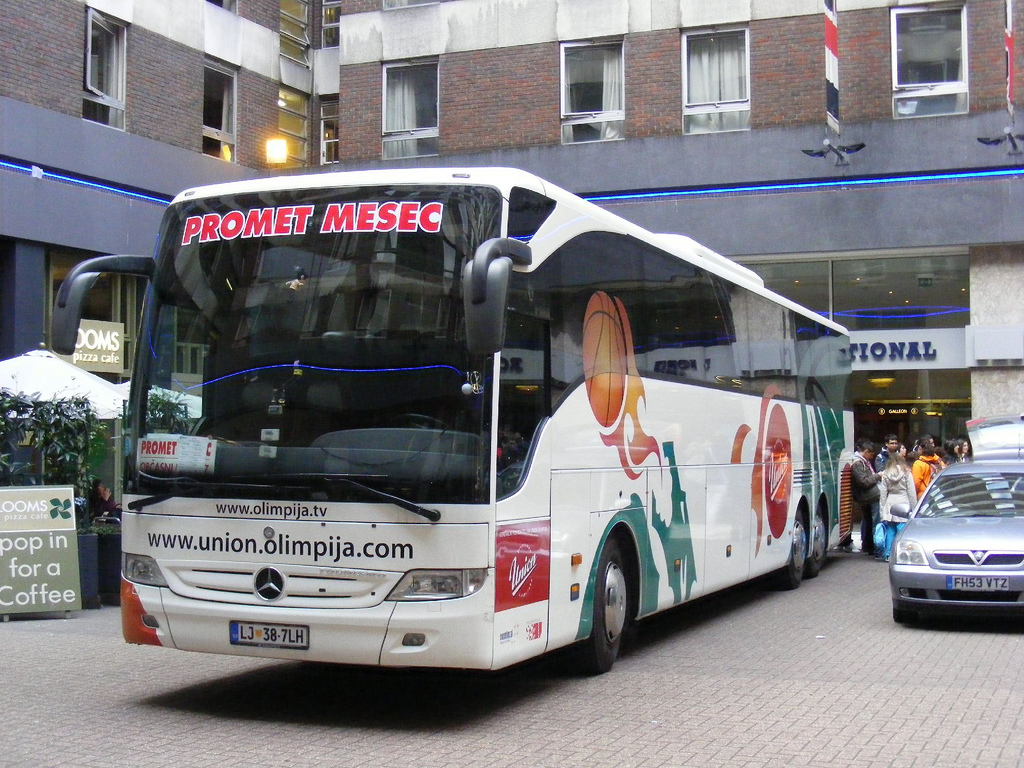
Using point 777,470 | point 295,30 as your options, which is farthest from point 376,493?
point 295,30

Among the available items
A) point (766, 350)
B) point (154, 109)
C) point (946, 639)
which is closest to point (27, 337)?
point (154, 109)

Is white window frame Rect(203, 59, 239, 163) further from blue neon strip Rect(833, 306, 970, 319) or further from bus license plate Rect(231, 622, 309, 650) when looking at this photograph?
bus license plate Rect(231, 622, 309, 650)

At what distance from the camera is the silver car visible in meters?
11.3

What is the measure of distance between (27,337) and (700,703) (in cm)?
1411

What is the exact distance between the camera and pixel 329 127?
26969mm

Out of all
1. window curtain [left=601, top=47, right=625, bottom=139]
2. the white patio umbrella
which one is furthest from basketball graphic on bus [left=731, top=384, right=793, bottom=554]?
window curtain [left=601, top=47, right=625, bottom=139]

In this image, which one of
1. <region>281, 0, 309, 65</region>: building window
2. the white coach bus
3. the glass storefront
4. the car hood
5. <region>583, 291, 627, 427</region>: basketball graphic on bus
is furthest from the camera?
<region>281, 0, 309, 65</region>: building window

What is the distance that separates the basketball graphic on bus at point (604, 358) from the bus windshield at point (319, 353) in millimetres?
1693

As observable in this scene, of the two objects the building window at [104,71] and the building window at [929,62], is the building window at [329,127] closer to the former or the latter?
the building window at [104,71]

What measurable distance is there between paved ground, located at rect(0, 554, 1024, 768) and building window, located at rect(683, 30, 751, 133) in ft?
41.4

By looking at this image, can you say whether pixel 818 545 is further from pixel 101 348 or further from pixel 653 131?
pixel 101 348

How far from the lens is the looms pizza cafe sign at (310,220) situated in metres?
7.67

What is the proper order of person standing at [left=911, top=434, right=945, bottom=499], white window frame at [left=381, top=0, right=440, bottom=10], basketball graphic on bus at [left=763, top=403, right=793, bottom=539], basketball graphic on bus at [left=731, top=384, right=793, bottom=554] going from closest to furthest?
basketball graphic on bus at [left=731, top=384, right=793, bottom=554], basketball graphic on bus at [left=763, top=403, right=793, bottom=539], person standing at [left=911, top=434, right=945, bottom=499], white window frame at [left=381, top=0, right=440, bottom=10]

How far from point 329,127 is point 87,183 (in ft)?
24.8
